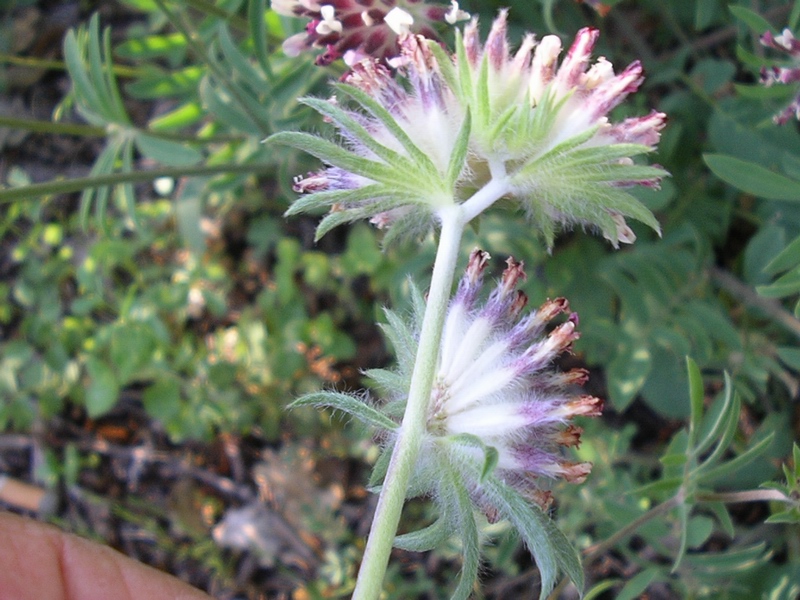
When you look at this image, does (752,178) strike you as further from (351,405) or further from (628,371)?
(351,405)

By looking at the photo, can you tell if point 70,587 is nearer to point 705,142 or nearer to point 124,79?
point 705,142

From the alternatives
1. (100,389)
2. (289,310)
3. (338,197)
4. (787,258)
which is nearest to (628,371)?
(787,258)

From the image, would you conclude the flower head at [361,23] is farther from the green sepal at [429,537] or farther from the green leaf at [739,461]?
the green leaf at [739,461]

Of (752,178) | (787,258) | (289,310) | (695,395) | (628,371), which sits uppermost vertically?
(752,178)

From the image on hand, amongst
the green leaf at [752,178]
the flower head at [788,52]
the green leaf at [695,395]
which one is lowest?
the green leaf at [695,395]


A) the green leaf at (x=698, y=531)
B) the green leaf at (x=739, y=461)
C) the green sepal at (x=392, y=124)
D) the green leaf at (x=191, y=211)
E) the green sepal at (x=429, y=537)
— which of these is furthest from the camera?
the green leaf at (x=191, y=211)

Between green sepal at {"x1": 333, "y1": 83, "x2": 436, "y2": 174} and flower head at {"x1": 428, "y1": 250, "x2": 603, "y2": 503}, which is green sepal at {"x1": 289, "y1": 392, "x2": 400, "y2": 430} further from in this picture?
green sepal at {"x1": 333, "y1": 83, "x2": 436, "y2": 174}

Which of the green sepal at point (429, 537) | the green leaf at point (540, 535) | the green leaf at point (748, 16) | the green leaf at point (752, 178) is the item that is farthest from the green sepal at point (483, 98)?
the green leaf at point (748, 16)
